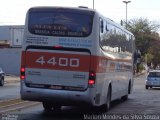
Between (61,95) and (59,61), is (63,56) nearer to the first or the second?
(59,61)

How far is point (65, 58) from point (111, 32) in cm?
363

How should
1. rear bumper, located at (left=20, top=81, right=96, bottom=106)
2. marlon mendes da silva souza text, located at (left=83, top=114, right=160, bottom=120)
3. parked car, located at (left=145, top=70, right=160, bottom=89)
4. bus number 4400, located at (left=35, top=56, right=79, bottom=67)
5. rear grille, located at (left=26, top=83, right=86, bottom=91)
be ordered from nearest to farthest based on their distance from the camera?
rear bumper, located at (left=20, top=81, right=96, bottom=106), rear grille, located at (left=26, top=83, right=86, bottom=91), bus number 4400, located at (left=35, top=56, right=79, bottom=67), marlon mendes da silva souza text, located at (left=83, top=114, right=160, bottom=120), parked car, located at (left=145, top=70, right=160, bottom=89)

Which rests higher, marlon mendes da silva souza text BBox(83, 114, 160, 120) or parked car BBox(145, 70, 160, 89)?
marlon mendes da silva souza text BBox(83, 114, 160, 120)

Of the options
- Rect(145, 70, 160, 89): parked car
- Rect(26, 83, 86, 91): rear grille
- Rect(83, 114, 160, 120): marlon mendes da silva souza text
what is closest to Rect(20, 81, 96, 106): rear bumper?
Rect(26, 83, 86, 91): rear grille

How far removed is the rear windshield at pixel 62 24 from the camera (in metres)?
16.2

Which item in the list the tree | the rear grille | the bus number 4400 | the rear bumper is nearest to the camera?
the rear bumper

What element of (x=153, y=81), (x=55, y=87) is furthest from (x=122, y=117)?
(x=153, y=81)

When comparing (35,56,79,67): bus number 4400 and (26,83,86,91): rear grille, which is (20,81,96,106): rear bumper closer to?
(26,83,86,91): rear grille

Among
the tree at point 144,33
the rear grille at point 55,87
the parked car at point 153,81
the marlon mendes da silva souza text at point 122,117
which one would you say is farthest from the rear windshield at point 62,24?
the tree at point 144,33

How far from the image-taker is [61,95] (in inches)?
626

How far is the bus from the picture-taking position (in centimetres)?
1595

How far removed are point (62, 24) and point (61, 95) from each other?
7.50ft

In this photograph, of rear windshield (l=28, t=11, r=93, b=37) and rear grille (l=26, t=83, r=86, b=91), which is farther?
rear windshield (l=28, t=11, r=93, b=37)

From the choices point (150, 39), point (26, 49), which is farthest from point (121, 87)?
point (150, 39)
